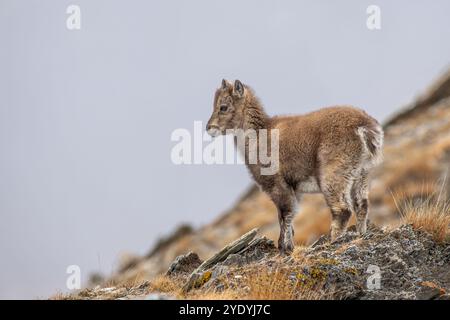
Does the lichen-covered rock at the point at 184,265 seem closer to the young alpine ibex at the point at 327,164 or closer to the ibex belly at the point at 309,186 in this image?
the young alpine ibex at the point at 327,164

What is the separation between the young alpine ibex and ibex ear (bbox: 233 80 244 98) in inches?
47.5

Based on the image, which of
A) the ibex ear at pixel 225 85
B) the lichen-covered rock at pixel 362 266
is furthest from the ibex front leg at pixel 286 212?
the ibex ear at pixel 225 85

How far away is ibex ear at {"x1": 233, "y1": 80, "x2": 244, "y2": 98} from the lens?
16344 mm

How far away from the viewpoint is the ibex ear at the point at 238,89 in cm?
1634

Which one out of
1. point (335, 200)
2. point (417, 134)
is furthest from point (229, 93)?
point (417, 134)

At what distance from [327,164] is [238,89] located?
330cm

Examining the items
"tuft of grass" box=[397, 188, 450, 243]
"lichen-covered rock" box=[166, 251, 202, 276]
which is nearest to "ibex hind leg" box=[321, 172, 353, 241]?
"tuft of grass" box=[397, 188, 450, 243]

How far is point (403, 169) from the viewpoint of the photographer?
41594 millimetres

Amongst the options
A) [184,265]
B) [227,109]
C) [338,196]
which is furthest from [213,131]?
[338,196]

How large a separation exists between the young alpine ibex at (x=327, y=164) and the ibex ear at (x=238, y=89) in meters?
1.21

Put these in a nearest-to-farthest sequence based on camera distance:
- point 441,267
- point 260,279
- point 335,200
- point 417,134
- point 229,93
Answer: point 260,279 < point 441,267 < point 335,200 < point 229,93 < point 417,134

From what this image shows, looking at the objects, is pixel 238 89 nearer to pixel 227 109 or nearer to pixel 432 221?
pixel 227 109

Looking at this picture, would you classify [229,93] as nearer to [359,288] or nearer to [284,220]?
[284,220]
